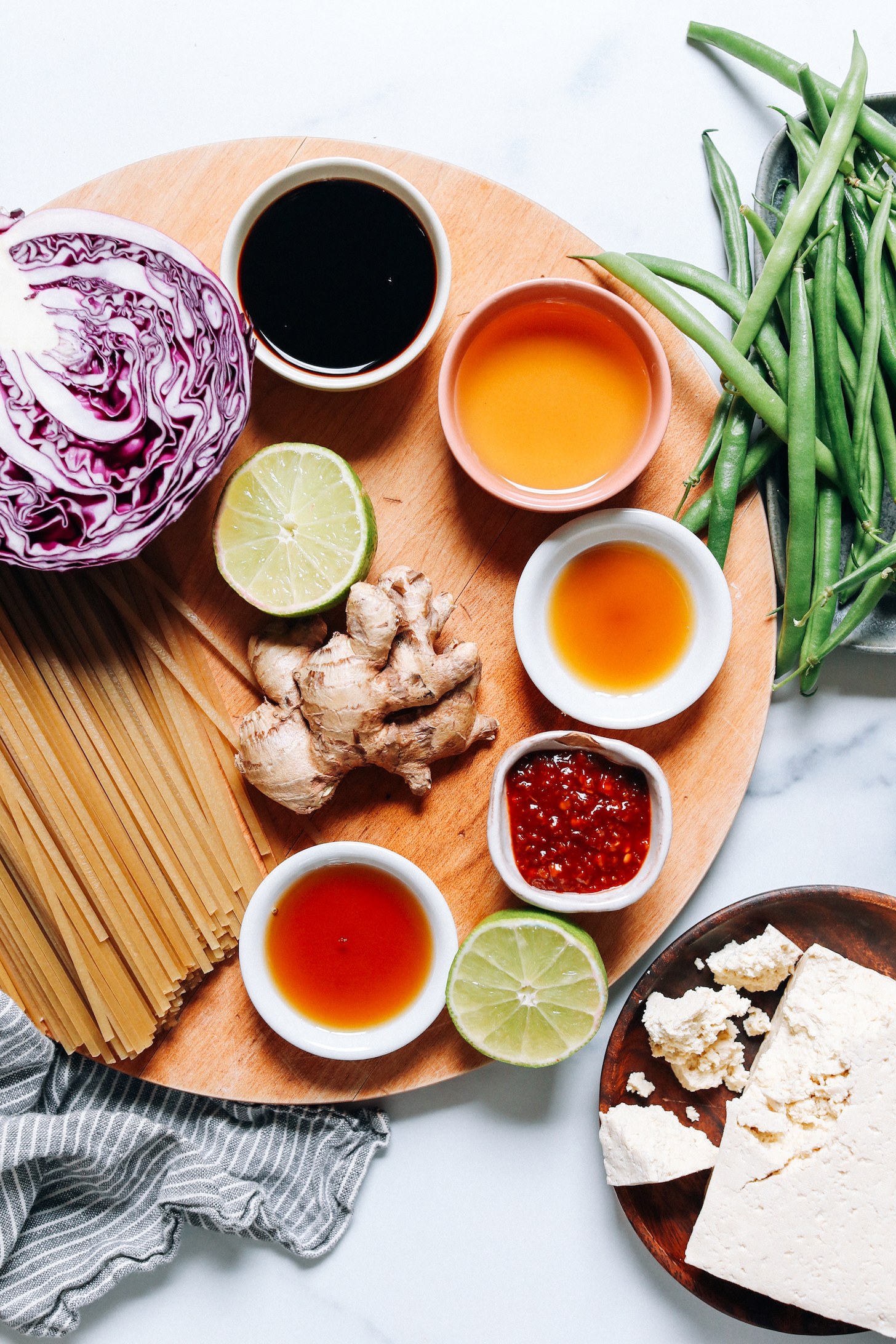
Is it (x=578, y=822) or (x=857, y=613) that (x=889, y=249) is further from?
(x=578, y=822)

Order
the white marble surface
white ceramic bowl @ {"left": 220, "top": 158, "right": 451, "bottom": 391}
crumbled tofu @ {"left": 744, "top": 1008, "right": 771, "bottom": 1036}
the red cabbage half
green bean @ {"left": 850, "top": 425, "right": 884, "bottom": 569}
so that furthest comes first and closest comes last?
the white marble surface < crumbled tofu @ {"left": 744, "top": 1008, "right": 771, "bottom": 1036} < green bean @ {"left": 850, "top": 425, "right": 884, "bottom": 569} < white ceramic bowl @ {"left": 220, "top": 158, "right": 451, "bottom": 391} < the red cabbage half

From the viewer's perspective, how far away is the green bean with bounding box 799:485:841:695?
2.05 meters

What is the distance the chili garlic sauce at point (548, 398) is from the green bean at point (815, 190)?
337 mm

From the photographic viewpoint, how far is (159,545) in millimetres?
2111

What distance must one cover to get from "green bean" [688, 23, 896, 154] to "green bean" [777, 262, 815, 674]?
1.11ft

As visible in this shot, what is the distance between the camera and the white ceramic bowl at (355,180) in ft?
6.28

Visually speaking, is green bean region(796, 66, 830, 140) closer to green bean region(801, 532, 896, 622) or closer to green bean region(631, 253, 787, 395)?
green bean region(631, 253, 787, 395)

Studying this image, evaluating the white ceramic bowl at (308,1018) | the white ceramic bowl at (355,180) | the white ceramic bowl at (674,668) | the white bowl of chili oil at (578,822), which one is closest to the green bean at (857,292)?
the white ceramic bowl at (674,668)

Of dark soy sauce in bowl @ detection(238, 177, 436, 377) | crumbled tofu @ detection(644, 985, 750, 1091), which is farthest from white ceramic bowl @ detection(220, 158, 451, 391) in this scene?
crumbled tofu @ detection(644, 985, 750, 1091)

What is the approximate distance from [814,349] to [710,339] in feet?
0.82

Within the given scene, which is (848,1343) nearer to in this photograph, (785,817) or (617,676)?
(785,817)

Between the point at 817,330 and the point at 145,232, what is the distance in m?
1.45

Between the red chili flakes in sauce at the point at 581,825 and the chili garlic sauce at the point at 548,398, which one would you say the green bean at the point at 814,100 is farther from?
the red chili flakes in sauce at the point at 581,825

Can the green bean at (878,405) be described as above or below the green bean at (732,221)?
below
